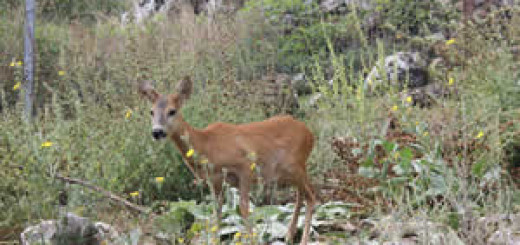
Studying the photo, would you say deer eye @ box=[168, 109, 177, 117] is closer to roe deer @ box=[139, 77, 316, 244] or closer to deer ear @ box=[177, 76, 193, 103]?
roe deer @ box=[139, 77, 316, 244]

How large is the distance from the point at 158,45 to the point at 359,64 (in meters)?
4.66

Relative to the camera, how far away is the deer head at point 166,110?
3.95 meters

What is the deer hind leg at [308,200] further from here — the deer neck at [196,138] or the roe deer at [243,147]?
the deer neck at [196,138]

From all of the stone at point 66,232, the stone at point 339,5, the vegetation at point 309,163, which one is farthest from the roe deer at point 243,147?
the stone at point 339,5

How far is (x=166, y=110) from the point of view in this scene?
4.05m

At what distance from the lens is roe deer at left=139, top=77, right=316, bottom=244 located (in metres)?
3.97

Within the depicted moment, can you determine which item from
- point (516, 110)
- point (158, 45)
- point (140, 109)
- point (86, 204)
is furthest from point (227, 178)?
point (158, 45)

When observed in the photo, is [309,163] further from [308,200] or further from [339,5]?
[339,5]

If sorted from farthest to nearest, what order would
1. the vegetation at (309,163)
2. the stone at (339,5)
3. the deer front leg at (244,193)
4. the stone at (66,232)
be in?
the stone at (339,5) → the deer front leg at (244,193) → the vegetation at (309,163) → the stone at (66,232)

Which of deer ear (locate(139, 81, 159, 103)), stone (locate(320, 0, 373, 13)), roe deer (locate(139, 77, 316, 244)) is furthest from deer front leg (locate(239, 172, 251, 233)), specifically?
stone (locate(320, 0, 373, 13))

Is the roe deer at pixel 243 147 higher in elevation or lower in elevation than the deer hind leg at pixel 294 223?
higher

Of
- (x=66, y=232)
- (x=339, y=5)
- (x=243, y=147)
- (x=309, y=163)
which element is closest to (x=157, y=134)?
(x=243, y=147)

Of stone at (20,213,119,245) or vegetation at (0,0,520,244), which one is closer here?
stone at (20,213,119,245)

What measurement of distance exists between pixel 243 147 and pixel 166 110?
1.84 ft
